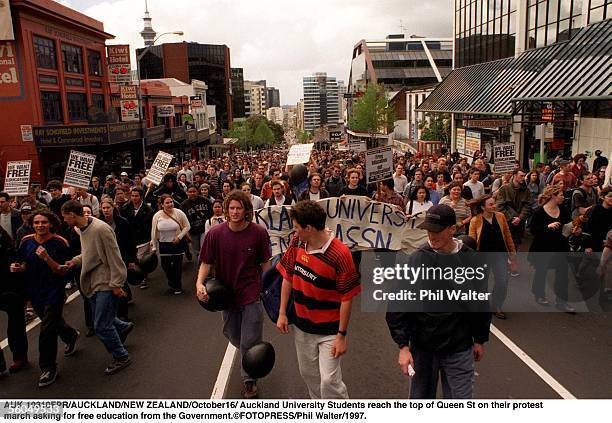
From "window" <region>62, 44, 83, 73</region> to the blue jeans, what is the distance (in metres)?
32.6

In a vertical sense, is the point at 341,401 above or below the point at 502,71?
below

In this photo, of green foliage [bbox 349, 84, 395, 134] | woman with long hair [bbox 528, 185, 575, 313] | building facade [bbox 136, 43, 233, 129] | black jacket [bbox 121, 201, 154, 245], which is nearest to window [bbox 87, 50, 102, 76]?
black jacket [bbox 121, 201, 154, 245]

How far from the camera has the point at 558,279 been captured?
24.4 ft

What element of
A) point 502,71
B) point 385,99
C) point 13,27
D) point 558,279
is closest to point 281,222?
point 558,279

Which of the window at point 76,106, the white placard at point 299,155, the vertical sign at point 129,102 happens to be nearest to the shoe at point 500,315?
the white placard at point 299,155

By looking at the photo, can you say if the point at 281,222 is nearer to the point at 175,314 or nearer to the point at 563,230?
the point at 175,314

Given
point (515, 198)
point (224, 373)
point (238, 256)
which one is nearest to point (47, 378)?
point (224, 373)

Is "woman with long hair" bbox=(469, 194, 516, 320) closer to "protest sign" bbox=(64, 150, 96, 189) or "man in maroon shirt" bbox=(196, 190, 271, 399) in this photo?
"man in maroon shirt" bbox=(196, 190, 271, 399)

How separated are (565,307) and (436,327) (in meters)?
4.43

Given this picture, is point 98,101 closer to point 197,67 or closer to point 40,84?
point 40,84

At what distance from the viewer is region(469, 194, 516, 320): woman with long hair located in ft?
22.9

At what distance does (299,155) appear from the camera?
16078mm

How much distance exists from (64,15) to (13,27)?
5.44 metres

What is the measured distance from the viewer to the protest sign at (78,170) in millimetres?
11430
